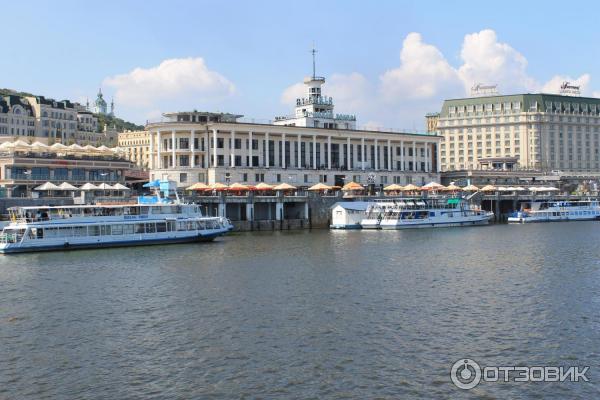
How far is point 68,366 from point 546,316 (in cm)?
2741

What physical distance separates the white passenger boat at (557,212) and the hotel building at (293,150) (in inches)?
1008

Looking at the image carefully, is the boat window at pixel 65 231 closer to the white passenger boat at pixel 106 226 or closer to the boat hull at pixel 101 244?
the white passenger boat at pixel 106 226

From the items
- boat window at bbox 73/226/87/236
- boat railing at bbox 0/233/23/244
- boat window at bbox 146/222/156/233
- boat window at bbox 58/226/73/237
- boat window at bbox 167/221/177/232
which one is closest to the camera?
boat railing at bbox 0/233/23/244

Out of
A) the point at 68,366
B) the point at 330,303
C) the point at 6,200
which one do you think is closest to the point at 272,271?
the point at 330,303

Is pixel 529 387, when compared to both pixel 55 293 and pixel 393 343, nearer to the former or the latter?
pixel 393 343

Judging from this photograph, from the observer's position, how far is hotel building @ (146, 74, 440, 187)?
126 meters

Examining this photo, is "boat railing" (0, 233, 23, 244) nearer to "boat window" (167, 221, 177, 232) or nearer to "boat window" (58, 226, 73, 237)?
"boat window" (58, 226, 73, 237)

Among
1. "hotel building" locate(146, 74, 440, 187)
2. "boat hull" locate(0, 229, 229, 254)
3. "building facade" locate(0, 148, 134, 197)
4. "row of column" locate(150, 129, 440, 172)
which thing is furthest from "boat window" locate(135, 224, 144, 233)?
A: "row of column" locate(150, 129, 440, 172)

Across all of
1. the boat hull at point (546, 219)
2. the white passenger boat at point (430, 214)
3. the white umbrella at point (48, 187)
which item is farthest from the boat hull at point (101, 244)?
the boat hull at point (546, 219)

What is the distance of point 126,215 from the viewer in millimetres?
83250

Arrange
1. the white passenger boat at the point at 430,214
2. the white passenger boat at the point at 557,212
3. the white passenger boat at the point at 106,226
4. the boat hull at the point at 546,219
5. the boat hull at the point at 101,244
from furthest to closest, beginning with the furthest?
the white passenger boat at the point at 557,212, the boat hull at the point at 546,219, the white passenger boat at the point at 430,214, the white passenger boat at the point at 106,226, the boat hull at the point at 101,244

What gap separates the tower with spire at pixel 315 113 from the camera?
145250mm

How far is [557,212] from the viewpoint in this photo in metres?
141

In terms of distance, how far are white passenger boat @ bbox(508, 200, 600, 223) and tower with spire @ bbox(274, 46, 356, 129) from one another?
42233mm
